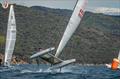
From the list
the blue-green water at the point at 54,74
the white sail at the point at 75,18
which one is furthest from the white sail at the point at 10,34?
the white sail at the point at 75,18

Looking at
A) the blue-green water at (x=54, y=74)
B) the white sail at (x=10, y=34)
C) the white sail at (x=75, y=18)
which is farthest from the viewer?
the white sail at (x=10, y=34)

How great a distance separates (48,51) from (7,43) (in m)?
24.6

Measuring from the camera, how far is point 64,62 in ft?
182

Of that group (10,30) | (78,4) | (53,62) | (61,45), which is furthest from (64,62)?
(10,30)

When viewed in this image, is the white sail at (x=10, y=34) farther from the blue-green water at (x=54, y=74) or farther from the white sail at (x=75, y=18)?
the white sail at (x=75, y=18)

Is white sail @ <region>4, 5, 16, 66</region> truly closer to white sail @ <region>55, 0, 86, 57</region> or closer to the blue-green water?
the blue-green water

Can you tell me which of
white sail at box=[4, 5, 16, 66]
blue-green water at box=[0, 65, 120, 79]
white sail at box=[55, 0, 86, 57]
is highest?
white sail at box=[4, 5, 16, 66]

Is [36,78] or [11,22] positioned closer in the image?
[36,78]

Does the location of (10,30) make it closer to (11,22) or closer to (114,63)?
(11,22)

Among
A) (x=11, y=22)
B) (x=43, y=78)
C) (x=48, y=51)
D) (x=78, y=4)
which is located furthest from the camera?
(x=11, y=22)

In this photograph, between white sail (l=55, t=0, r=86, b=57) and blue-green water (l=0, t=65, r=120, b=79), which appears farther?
white sail (l=55, t=0, r=86, b=57)

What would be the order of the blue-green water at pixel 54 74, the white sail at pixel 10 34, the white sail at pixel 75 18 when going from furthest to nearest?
1. the white sail at pixel 10 34
2. the white sail at pixel 75 18
3. the blue-green water at pixel 54 74

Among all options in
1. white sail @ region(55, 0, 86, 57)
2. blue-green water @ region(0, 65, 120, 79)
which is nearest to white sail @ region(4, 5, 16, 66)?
blue-green water @ region(0, 65, 120, 79)

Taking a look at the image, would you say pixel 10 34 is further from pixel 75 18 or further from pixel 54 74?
pixel 75 18
